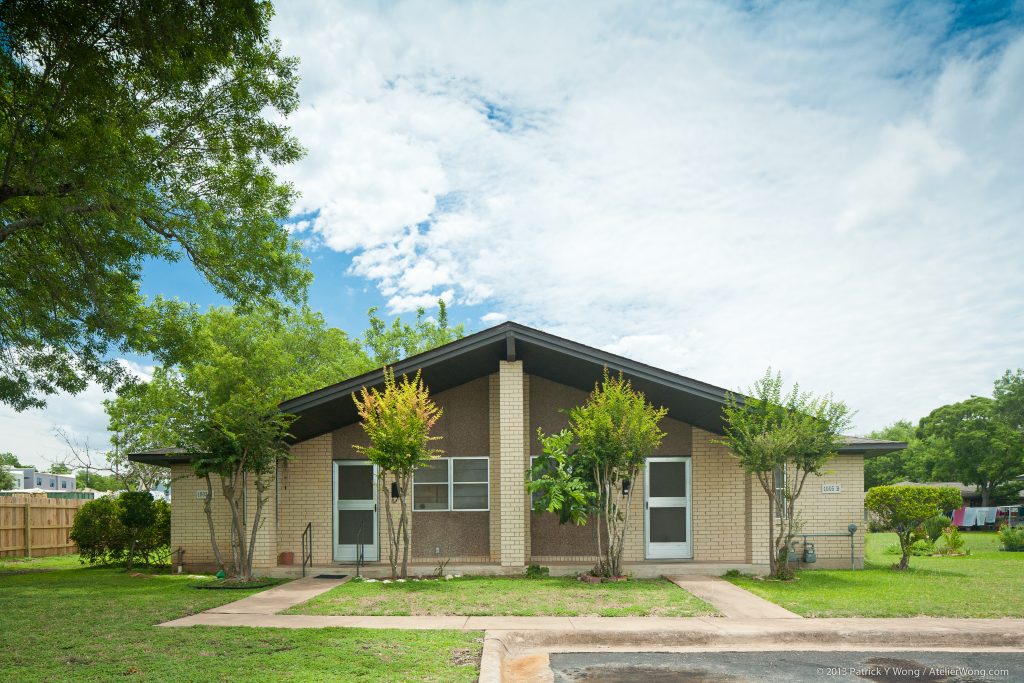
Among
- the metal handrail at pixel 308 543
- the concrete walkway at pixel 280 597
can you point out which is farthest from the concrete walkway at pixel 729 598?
the metal handrail at pixel 308 543

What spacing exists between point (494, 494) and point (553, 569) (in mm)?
2020

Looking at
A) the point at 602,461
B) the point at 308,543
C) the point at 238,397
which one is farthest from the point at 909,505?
the point at 238,397

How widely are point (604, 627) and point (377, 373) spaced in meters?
6.91

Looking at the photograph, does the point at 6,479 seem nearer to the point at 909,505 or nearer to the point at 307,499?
the point at 307,499

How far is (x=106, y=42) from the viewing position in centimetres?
973

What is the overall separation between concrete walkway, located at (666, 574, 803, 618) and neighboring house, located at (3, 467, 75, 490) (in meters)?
66.7

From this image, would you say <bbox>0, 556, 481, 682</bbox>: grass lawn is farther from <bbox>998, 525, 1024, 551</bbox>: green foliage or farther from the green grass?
<bbox>998, 525, 1024, 551</bbox>: green foliage

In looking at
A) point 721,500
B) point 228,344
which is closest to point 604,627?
point 721,500

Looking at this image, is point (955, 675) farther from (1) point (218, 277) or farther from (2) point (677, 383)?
(1) point (218, 277)

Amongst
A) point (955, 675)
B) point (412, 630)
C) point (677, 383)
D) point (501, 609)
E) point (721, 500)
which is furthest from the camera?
point (721, 500)

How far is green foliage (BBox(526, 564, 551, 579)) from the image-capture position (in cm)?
1417

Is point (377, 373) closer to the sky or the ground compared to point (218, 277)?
closer to the ground

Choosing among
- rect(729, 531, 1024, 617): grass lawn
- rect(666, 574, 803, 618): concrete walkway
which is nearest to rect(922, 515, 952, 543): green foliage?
rect(729, 531, 1024, 617): grass lawn

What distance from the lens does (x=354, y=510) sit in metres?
16.2
